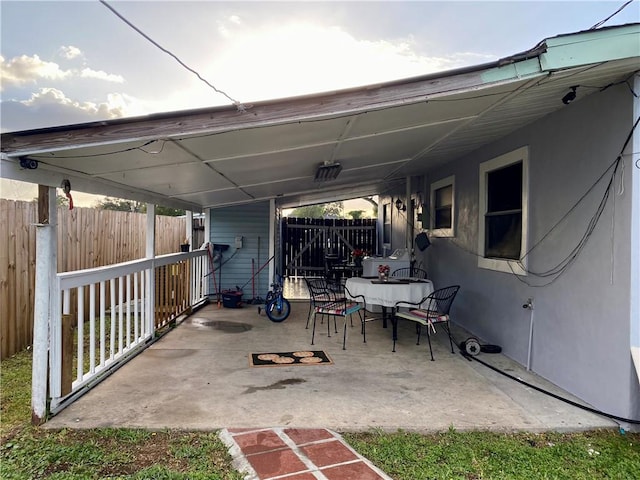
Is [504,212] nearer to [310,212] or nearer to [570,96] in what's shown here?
[570,96]

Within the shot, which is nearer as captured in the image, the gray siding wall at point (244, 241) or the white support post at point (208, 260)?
the white support post at point (208, 260)

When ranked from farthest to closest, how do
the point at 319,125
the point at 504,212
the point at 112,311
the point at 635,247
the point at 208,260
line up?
the point at 208,260, the point at 504,212, the point at 112,311, the point at 319,125, the point at 635,247

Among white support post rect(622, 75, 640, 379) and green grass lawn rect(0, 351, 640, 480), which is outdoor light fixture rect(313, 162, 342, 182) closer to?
white support post rect(622, 75, 640, 379)

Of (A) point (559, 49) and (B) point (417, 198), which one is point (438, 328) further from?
(A) point (559, 49)

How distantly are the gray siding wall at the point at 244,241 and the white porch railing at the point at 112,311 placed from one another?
56 cm

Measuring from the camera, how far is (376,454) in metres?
2.41

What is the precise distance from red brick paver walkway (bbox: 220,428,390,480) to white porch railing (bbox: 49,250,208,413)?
146cm

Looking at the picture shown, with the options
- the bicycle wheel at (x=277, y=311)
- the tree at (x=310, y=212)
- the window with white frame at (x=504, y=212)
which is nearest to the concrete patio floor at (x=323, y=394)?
the window with white frame at (x=504, y=212)

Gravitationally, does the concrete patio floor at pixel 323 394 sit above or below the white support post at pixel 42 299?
below

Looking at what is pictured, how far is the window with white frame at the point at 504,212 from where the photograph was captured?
423 centimetres

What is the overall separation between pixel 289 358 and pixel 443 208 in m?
3.93

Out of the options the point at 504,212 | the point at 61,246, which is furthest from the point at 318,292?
the point at 61,246

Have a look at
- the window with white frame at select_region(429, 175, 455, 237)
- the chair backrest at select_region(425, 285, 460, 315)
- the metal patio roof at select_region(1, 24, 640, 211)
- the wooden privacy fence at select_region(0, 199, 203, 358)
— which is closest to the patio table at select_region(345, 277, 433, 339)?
the chair backrest at select_region(425, 285, 460, 315)

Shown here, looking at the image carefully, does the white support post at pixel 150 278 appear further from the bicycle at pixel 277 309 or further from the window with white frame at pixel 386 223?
the window with white frame at pixel 386 223
